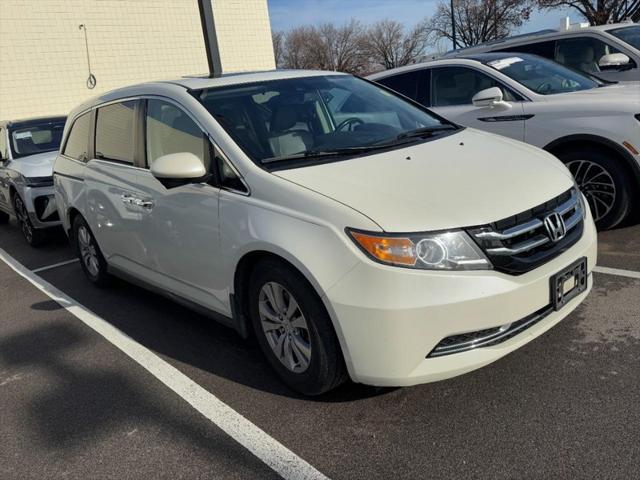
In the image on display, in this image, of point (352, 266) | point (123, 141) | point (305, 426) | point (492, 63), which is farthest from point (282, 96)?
point (492, 63)

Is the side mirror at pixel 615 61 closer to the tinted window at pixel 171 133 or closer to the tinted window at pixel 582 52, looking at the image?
the tinted window at pixel 582 52

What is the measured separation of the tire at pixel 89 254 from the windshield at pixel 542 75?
4.05 metres

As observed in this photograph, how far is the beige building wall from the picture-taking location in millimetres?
17625

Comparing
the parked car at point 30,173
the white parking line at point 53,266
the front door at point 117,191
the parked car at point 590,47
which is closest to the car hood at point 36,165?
the parked car at point 30,173

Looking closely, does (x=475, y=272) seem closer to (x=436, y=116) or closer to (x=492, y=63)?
(x=436, y=116)

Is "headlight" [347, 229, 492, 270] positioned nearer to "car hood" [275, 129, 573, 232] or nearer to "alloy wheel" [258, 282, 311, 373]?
"car hood" [275, 129, 573, 232]

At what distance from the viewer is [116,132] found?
450cm

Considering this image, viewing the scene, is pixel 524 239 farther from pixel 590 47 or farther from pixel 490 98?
pixel 590 47

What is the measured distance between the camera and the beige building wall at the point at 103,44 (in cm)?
1762

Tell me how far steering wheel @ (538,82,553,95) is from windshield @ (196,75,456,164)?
1.90 meters

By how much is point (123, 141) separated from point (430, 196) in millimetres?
2531

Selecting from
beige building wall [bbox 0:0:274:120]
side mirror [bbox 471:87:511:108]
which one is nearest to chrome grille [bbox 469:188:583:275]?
side mirror [bbox 471:87:511:108]

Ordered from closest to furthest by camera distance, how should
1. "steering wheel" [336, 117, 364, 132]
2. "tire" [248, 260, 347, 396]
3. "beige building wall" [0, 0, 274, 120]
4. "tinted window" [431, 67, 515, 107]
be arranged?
"tire" [248, 260, 347, 396] < "steering wheel" [336, 117, 364, 132] < "tinted window" [431, 67, 515, 107] < "beige building wall" [0, 0, 274, 120]

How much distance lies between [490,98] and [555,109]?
551 mm
